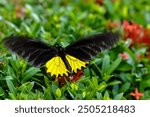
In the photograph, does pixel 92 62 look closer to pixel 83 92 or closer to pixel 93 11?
pixel 83 92

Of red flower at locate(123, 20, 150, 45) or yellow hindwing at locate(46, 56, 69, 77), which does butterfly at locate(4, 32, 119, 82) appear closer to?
yellow hindwing at locate(46, 56, 69, 77)

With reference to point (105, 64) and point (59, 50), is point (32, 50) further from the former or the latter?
point (105, 64)

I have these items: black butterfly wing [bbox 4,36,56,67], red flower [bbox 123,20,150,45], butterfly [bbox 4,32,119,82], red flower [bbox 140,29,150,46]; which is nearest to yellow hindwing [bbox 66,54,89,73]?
butterfly [bbox 4,32,119,82]

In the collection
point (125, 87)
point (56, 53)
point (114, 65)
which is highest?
point (56, 53)

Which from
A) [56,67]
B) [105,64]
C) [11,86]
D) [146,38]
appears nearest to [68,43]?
[105,64]

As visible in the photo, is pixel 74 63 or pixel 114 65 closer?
pixel 74 63

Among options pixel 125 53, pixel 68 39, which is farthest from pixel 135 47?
pixel 68 39

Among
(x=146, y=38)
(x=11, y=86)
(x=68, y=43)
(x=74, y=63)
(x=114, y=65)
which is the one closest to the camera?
(x=11, y=86)
